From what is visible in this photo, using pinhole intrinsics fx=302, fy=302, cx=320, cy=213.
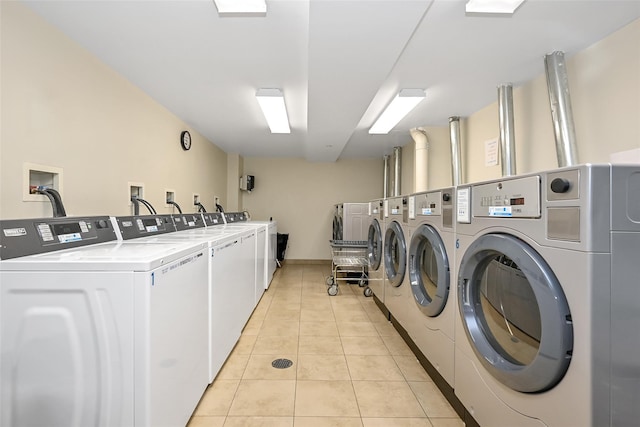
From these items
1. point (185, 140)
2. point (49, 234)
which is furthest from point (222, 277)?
point (185, 140)

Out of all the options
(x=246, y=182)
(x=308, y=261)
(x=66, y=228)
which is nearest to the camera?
(x=66, y=228)

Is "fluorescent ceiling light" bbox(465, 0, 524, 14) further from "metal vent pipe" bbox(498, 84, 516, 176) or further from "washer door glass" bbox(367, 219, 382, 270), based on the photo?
"washer door glass" bbox(367, 219, 382, 270)

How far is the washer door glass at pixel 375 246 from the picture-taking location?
3.37 metres

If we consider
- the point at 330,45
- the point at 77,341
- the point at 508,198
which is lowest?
the point at 77,341

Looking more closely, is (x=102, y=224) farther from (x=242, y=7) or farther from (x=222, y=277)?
(x=242, y=7)

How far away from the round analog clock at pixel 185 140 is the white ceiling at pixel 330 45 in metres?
0.59

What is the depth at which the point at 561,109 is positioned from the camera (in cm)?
217

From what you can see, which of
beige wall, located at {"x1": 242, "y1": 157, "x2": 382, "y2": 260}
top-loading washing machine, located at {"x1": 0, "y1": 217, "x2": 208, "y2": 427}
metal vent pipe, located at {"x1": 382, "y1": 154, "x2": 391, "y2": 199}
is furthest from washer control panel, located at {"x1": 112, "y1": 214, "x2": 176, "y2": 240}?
metal vent pipe, located at {"x1": 382, "y1": 154, "x2": 391, "y2": 199}

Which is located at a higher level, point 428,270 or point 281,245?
point 428,270

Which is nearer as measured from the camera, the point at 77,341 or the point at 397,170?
the point at 77,341

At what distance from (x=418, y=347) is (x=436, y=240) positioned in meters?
0.87

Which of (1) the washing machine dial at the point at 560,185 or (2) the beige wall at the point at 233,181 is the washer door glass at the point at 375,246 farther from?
(2) the beige wall at the point at 233,181

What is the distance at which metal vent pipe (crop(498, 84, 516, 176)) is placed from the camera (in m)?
2.76

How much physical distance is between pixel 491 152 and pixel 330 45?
232cm
